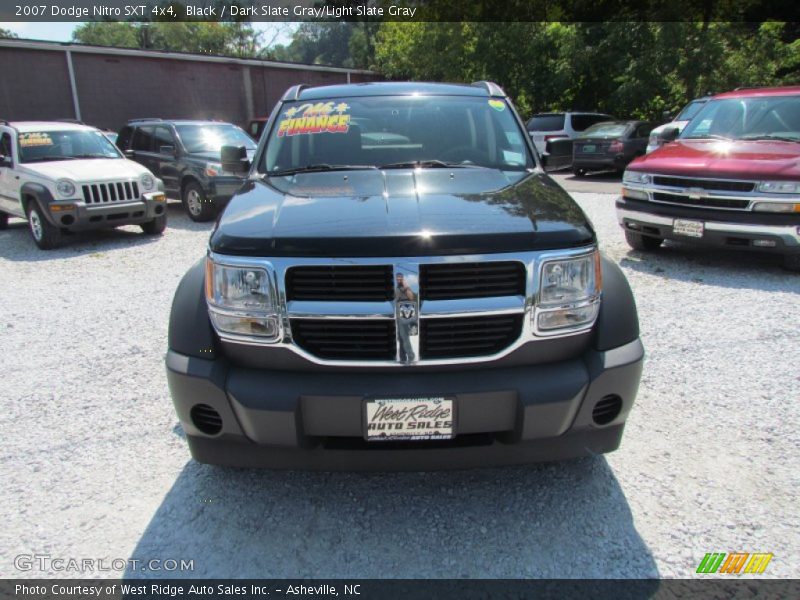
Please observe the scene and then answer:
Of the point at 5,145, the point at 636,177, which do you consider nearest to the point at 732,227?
the point at 636,177

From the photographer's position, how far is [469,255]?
206 cm

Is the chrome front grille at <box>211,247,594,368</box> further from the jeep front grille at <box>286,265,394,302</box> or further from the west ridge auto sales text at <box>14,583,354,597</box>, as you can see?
the west ridge auto sales text at <box>14,583,354,597</box>

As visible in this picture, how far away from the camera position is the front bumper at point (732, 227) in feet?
18.0

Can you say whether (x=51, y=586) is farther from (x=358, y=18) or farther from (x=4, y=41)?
(x=358, y=18)

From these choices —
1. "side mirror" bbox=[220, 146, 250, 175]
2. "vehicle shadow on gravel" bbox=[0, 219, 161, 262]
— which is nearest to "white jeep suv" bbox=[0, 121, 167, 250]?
"vehicle shadow on gravel" bbox=[0, 219, 161, 262]

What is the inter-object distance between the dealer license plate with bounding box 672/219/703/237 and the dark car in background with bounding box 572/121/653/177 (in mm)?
8632

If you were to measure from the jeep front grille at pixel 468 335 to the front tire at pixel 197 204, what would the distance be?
28.1 ft

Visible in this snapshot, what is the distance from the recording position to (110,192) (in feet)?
26.7

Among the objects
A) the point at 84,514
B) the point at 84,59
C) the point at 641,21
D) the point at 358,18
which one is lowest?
the point at 84,514

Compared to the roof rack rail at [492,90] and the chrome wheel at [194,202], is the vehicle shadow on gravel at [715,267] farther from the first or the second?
the chrome wheel at [194,202]

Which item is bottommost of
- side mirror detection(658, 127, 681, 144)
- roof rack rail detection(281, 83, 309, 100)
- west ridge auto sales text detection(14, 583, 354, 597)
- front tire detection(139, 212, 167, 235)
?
front tire detection(139, 212, 167, 235)

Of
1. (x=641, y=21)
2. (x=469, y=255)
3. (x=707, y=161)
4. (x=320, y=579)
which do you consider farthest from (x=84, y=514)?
(x=641, y=21)

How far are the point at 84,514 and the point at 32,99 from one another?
20170mm

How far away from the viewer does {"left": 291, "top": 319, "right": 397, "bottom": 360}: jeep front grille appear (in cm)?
210
